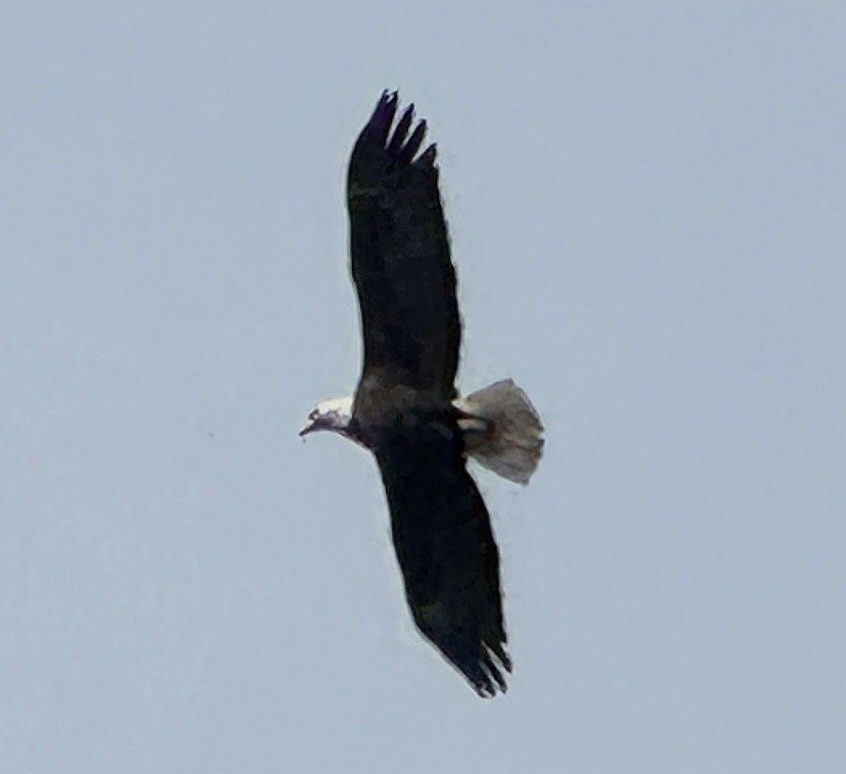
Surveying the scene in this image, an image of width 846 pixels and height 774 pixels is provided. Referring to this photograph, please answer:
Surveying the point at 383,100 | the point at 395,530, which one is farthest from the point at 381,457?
the point at 383,100

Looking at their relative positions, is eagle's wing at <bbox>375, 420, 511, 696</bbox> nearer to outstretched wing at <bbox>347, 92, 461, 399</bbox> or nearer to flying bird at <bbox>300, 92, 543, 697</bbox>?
flying bird at <bbox>300, 92, 543, 697</bbox>

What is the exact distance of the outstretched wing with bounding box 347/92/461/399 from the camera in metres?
25.1

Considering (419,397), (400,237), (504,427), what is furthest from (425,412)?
(400,237)

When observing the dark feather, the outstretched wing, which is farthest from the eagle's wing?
the outstretched wing

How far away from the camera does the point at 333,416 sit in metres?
26.2

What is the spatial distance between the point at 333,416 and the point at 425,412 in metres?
0.77

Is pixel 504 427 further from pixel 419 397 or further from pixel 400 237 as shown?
pixel 400 237

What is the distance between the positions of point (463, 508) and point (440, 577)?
0.45m

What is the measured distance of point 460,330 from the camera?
83.8 feet

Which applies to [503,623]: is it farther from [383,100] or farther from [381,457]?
[383,100]

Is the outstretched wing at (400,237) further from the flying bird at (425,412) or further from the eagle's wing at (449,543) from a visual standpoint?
the eagle's wing at (449,543)

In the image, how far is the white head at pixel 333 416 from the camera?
2612cm

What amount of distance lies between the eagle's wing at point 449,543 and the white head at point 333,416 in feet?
1.10

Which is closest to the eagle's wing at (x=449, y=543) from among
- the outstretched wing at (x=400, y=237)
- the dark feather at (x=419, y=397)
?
the dark feather at (x=419, y=397)
